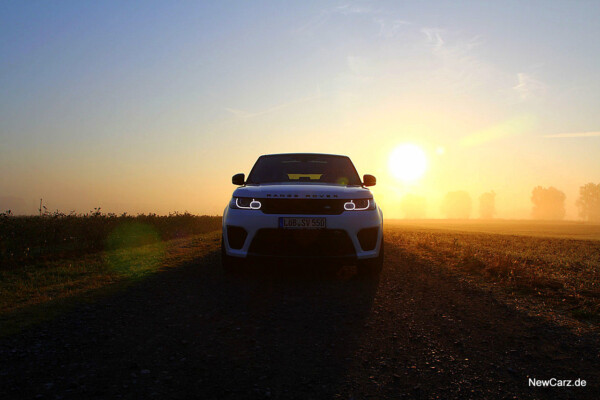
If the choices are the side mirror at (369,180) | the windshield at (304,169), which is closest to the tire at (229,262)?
the windshield at (304,169)

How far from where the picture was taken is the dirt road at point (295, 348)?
2.63 meters

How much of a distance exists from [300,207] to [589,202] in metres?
127

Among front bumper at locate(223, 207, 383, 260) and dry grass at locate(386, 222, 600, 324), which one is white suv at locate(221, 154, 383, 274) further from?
dry grass at locate(386, 222, 600, 324)

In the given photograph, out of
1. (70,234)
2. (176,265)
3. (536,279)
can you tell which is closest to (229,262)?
(176,265)

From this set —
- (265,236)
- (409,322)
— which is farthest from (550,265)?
(265,236)

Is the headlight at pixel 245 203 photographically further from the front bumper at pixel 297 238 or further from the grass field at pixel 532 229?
the grass field at pixel 532 229

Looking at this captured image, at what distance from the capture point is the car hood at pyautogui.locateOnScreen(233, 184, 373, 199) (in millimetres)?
5453

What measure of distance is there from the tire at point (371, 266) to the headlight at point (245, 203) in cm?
166

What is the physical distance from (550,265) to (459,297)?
12.8 feet

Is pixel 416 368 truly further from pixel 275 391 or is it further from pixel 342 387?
pixel 275 391

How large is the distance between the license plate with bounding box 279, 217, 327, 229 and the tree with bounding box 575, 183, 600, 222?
122697 mm

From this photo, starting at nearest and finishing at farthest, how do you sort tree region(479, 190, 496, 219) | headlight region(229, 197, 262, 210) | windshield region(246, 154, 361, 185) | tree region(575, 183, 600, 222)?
headlight region(229, 197, 262, 210), windshield region(246, 154, 361, 185), tree region(575, 183, 600, 222), tree region(479, 190, 496, 219)

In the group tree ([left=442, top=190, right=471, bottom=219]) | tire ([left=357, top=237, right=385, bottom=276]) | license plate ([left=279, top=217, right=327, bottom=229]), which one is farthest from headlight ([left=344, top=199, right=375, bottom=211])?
tree ([left=442, top=190, right=471, bottom=219])

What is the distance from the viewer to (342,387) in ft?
8.68
